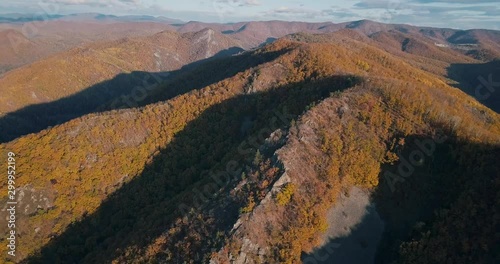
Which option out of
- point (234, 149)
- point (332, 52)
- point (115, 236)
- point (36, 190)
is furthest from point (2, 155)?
point (332, 52)

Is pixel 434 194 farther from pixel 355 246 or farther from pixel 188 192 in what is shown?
pixel 188 192

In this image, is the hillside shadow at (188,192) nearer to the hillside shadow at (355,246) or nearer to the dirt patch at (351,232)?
the hillside shadow at (355,246)

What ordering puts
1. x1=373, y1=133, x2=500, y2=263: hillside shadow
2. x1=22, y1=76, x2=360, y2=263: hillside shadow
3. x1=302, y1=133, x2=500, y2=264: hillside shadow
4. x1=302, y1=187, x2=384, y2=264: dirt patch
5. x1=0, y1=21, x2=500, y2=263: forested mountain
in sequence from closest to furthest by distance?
x1=302, y1=133, x2=500, y2=264: hillside shadow
x1=373, y1=133, x2=500, y2=263: hillside shadow
x1=0, y1=21, x2=500, y2=263: forested mountain
x1=302, y1=187, x2=384, y2=264: dirt patch
x1=22, y1=76, x2=360, y2=263: hillside shadow

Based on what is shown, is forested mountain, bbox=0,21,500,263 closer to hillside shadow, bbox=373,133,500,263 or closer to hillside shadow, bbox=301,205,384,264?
hillside shadow, bbox=373,133,500,263

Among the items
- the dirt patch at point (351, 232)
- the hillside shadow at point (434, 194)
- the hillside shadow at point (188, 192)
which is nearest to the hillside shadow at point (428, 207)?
the hillside shadow at point (434, 194)

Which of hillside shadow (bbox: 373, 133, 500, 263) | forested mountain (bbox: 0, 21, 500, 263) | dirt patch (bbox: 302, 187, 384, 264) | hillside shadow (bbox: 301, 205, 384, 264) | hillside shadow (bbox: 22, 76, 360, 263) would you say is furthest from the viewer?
hillside shadow (bbox: 22, 76, 360, 263)

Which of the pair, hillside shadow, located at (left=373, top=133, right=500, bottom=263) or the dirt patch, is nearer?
hillside shadow, located at (left=373, top=133, right=500, bottom=263)

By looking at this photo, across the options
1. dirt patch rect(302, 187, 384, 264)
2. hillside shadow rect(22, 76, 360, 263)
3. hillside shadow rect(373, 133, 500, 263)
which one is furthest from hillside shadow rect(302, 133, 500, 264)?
hillside shadow rect(22, 76, 360, 263)
